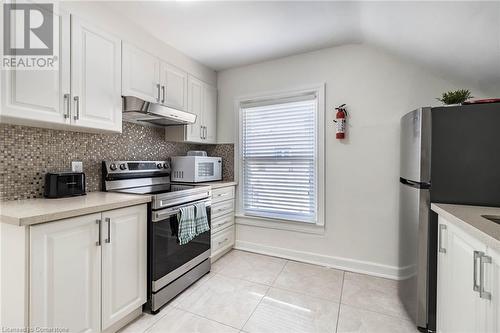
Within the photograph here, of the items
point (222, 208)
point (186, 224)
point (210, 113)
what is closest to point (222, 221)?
point (222, 208)

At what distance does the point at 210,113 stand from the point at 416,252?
8.61ft

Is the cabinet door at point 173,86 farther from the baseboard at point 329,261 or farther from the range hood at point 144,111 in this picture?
the baseboard at point 329,261

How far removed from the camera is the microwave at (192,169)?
2.74 m

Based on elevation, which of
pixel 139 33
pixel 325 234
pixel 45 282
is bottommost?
pixel 325 234

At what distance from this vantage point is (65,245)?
1.29 meters

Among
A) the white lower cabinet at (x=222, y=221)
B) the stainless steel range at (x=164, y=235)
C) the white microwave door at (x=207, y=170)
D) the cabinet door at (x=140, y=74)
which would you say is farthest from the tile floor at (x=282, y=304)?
the cabinet door at (x=140, y=74)

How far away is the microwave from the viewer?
2738 millimetres

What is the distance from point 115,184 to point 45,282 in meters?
1.09

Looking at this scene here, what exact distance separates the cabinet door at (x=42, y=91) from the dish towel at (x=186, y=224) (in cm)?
107

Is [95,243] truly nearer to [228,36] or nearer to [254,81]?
[228,36]

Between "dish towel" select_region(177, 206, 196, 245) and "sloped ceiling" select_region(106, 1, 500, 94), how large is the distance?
1.67 meters

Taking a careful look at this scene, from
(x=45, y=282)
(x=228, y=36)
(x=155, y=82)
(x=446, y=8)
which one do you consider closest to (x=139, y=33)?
(x=155, y=82)

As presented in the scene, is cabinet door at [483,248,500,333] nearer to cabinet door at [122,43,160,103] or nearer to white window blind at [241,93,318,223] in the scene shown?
white window blind at [241,93,318,223]

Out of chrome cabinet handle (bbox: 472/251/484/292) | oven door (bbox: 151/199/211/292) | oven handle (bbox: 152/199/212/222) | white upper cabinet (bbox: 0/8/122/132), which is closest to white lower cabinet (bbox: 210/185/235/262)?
oven door (bbox: 151/199/211/292)
